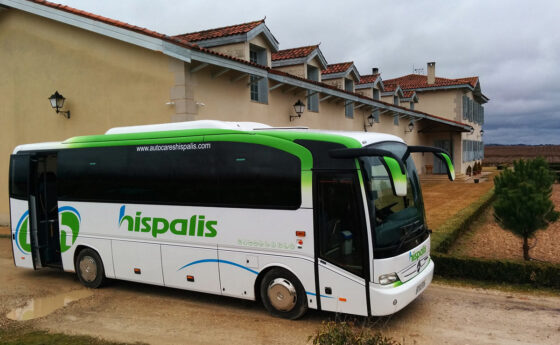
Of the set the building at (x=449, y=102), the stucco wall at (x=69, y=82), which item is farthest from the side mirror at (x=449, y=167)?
the building at (x=449, y=102)

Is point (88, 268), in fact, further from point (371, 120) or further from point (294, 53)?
point (371, 120)

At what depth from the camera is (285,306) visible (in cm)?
730

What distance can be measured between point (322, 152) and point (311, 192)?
2.09ft

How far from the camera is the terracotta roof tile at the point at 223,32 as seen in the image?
15.7 m

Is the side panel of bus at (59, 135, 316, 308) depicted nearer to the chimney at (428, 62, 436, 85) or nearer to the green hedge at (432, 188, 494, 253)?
the green hedge at (432, 188, 494, 253)

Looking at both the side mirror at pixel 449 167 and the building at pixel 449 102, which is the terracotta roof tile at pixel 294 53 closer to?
the side mirror at pixel 449 167

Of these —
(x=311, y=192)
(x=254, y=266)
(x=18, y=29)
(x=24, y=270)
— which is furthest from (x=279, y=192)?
(x=18, y=29)

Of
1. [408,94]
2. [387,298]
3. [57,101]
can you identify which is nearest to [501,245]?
[387,298]

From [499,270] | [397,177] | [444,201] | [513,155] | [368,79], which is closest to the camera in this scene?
[397,177]

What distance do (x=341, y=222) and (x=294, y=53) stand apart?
47.9 feet

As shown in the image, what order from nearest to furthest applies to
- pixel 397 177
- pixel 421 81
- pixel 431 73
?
pixel 397 177 → pixel 431 73 → pixel 421 81

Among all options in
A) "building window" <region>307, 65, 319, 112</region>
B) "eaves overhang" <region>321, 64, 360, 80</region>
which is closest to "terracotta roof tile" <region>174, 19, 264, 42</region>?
"building window" <region>307, 65, 319, 112</region>

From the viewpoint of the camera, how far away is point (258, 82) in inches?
633

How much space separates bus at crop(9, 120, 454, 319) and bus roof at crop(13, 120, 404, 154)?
0.03 metres
